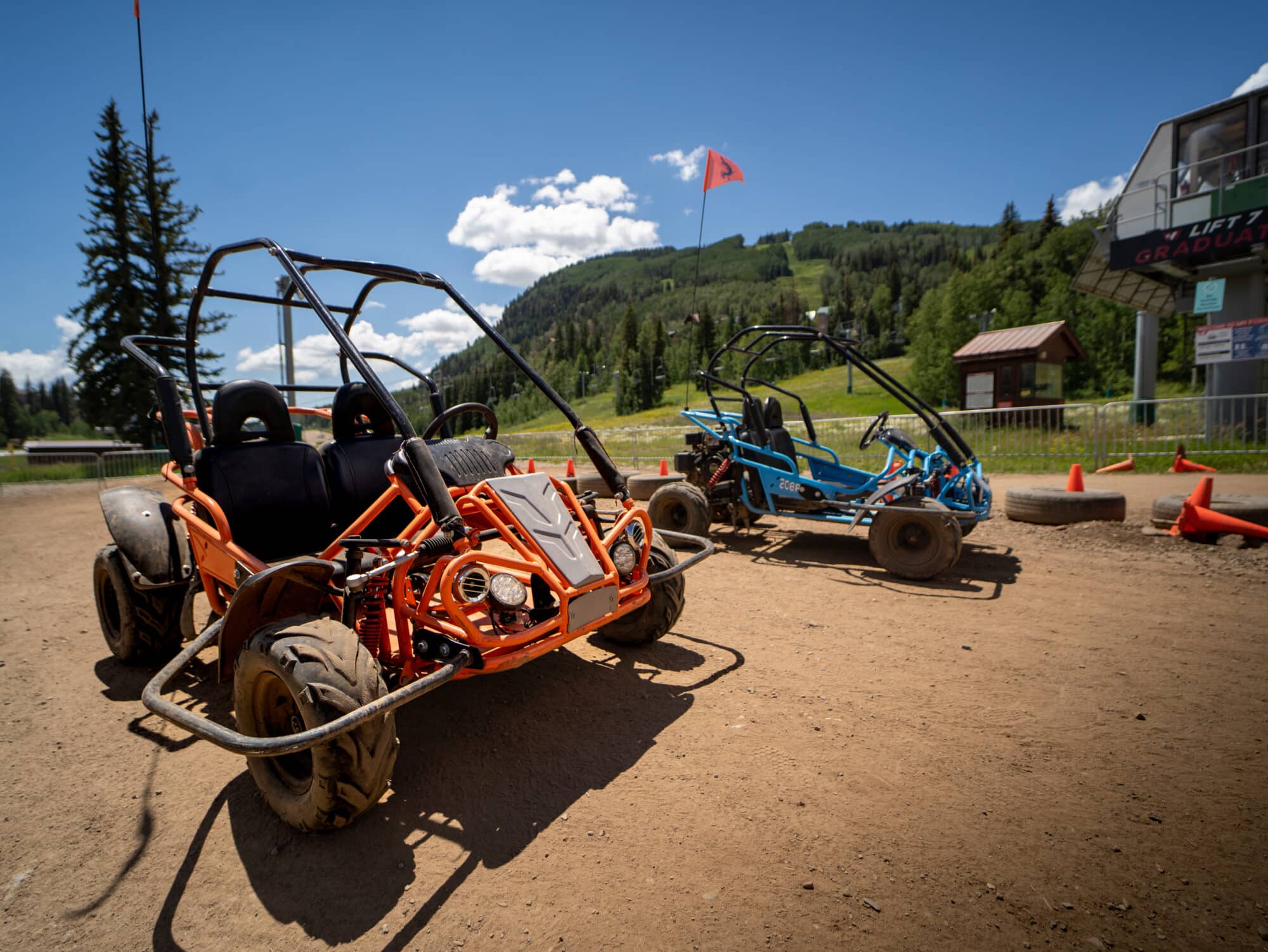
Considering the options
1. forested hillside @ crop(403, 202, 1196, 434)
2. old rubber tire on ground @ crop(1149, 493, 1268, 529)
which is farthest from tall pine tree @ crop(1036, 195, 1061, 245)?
old rubber tire on ground @ crop(1149, 493, 1268, 529)

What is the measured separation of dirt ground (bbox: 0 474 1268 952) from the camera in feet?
6.45

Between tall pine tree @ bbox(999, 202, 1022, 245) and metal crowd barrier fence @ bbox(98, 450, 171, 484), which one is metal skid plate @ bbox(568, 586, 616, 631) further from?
tall pine tree @ bbox(999, 202, 1022, 245)

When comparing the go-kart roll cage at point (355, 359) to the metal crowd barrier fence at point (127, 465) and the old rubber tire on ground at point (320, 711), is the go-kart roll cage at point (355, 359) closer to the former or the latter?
the old rubber tire on ground at point (320, 711)

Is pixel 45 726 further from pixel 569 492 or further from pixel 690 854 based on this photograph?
pixel 690 854

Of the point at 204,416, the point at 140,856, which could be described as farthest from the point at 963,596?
the point at 204,416

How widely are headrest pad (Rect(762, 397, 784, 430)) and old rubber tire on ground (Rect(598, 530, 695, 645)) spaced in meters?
4.04

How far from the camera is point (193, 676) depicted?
3.99m

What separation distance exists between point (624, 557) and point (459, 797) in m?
1.26

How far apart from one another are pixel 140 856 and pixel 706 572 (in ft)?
15.1

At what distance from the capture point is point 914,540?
5805 mm

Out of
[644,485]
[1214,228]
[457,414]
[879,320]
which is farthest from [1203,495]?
[879,320]

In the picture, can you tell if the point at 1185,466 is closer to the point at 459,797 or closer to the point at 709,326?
the point at 459,797

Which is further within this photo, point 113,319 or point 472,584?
point 113,319

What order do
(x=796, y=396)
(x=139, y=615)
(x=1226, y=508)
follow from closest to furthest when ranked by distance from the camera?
1. (x=139, y=615)
2. (x=1226, y=508)
3. (x=796, y=396)
